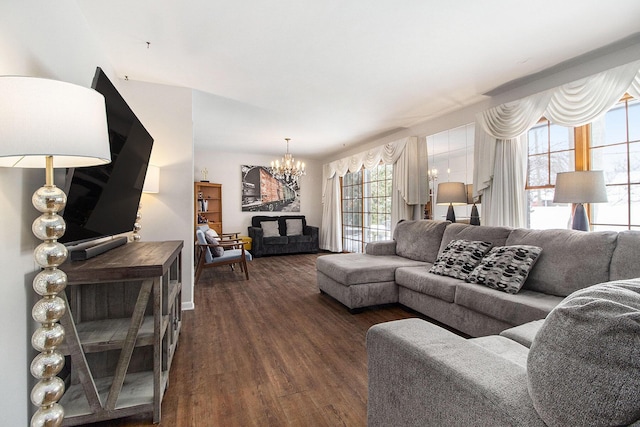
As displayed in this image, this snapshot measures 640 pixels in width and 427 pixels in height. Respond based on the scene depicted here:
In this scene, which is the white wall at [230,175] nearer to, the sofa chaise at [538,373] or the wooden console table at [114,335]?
the wooden console table at [114,335]

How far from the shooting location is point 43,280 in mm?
1064

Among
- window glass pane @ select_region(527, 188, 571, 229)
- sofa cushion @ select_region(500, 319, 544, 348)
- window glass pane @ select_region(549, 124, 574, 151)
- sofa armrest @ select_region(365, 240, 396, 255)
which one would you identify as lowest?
sofa cushion @ select_region(500, 319, 544, 348)

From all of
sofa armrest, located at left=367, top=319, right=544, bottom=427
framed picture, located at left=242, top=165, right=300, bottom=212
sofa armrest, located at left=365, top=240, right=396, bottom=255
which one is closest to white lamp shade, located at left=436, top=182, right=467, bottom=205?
sofa armrest, located at left=365, top=240, right=396, bottom=255

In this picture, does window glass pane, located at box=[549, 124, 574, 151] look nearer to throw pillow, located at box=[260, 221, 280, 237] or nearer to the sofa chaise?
the sofa chaise

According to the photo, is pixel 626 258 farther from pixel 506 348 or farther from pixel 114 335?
pixel 114 335

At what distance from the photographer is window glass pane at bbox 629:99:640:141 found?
8.13ft

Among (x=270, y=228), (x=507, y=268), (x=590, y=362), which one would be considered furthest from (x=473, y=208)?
(x=270, y=228)

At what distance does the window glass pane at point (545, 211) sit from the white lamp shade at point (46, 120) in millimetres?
3784

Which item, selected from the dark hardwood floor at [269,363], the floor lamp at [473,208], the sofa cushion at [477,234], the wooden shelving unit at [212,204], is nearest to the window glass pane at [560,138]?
the floor lamp at [473,208]

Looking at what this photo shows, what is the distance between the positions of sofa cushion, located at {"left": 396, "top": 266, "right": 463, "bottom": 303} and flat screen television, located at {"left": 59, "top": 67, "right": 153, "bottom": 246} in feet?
8.28

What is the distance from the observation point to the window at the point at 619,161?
2.50 meters

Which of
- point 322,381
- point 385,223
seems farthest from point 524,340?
point 385,223

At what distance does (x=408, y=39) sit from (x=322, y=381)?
8.48ft

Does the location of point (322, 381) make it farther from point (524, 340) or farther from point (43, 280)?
point (43, 280)
